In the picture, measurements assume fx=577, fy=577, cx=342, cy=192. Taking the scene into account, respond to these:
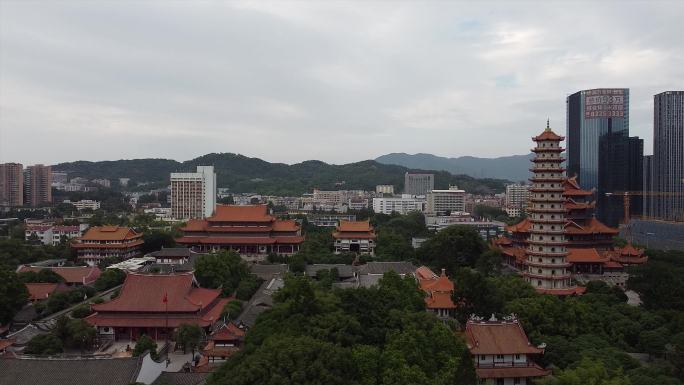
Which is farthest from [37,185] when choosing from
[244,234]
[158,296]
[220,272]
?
[158,296]

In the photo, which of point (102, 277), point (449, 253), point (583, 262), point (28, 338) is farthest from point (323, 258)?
point (28, 338)

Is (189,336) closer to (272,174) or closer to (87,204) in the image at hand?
(87,204)

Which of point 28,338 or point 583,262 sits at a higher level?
point 583,262

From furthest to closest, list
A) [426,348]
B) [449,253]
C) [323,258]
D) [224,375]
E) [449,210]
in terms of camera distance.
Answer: [449,210] → [323,258] → [449,253] → [426,348] → [224,375]

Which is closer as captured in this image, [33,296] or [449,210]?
[33,296]

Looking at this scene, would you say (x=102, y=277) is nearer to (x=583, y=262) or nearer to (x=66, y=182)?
(x=583, y=262)

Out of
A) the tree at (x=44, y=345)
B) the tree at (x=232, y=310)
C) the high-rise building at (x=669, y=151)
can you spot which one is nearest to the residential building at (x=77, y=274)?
the tree at (x=44, y=345)
